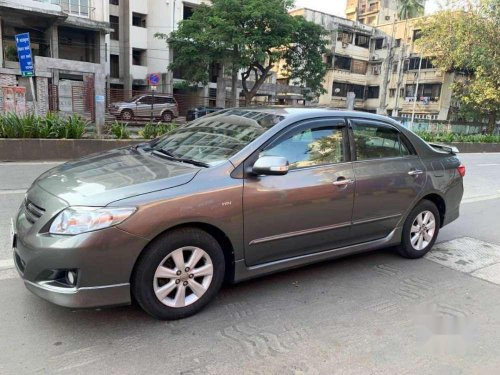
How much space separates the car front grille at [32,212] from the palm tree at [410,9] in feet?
224

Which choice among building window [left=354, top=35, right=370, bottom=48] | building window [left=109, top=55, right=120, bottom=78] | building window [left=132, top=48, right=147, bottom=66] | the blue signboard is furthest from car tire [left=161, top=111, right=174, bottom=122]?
building window [left=354, top=35, right=370, bottom=48]

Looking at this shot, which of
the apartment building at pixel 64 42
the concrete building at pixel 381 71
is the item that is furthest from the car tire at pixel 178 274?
the concrete building at pixel 381 71

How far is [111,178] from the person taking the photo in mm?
3121

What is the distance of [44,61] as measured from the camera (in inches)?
957

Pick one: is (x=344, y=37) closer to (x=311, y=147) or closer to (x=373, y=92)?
(x=373, y=92)

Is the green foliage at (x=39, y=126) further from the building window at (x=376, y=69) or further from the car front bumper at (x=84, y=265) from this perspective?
the building window at (x=376, y=69)

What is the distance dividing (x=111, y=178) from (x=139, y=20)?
35.8 metres

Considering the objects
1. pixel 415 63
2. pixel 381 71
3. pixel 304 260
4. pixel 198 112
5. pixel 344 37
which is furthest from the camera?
pixel 381 71

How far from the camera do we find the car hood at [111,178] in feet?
9.46

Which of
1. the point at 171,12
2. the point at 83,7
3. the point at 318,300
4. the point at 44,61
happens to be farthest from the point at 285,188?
the point at 171,12

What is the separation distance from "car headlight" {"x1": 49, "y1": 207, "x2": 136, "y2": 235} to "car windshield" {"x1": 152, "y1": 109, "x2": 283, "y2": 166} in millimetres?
895

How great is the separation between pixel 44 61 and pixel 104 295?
2535cm

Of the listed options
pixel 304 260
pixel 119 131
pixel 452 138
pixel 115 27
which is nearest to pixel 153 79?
pixel 115 27

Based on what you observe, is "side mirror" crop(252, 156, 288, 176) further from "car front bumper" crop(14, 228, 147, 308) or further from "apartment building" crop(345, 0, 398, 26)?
"apartment building" crop(345, 0, 398, 26)
